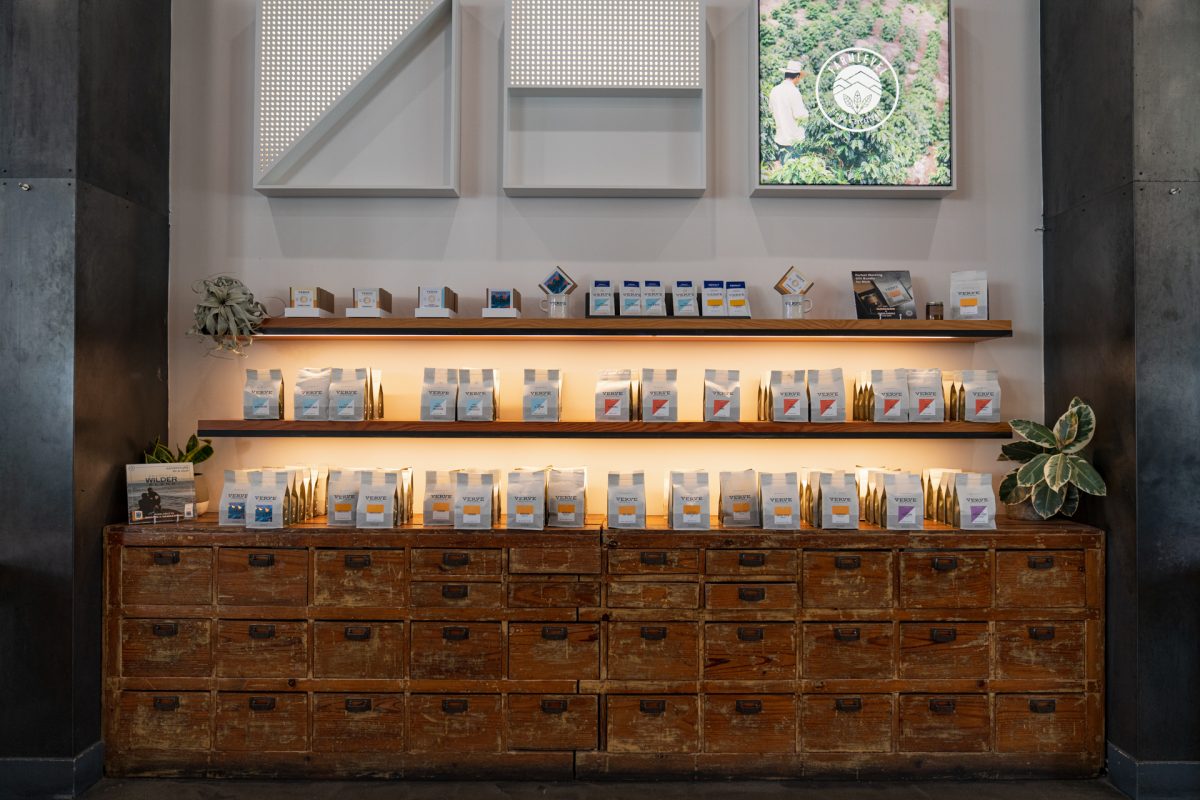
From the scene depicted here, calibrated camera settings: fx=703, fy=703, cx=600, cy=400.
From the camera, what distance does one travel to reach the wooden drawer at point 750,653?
2850 mm

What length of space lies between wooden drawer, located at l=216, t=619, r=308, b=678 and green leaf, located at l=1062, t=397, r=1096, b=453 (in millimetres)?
3234

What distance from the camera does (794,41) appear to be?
3.29 meters

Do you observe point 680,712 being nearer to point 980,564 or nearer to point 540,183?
point 980,564

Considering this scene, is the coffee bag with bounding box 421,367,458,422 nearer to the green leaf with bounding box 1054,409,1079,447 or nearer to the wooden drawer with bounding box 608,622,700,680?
the wooden drawer with bounding box 608,622,700,680

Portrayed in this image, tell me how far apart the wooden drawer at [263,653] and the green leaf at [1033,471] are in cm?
302

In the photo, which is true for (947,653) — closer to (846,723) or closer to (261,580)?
(846,723)

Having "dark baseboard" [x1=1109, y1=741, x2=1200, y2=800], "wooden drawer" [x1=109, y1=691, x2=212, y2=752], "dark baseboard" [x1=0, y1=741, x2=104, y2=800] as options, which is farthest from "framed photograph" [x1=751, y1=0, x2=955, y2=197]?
"dark baseboard" [x1=0, y1=741, x2=104, y2=800]

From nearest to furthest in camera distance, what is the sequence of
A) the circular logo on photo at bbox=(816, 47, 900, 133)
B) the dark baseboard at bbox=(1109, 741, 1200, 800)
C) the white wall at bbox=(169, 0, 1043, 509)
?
the dark baseboard at bbox=(1109, 741, 1200, 800) → the circular logo on photo at bbox=(816, 47, 900, 133) → the white wall at bbox=(169, 0, 1043, 509)

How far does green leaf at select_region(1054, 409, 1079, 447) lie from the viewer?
114 inches

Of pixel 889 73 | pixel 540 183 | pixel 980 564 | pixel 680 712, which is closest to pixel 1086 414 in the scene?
pixel 980 564

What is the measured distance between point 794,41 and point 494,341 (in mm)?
1995

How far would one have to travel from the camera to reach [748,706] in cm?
284

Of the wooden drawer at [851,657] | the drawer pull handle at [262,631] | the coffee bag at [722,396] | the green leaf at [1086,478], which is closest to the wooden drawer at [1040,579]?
the green leaf at [1086,478]

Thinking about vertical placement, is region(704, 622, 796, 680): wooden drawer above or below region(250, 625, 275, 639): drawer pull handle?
below
